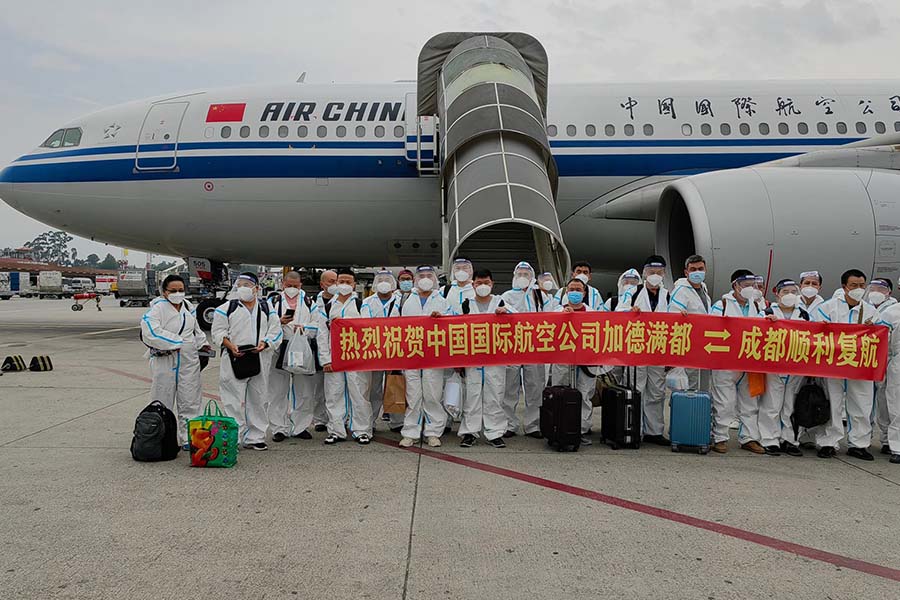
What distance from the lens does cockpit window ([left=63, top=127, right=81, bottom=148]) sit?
1403cm

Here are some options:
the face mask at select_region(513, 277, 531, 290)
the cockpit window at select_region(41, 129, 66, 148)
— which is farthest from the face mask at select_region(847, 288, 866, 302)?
the cockpit window at select_region(41, 129, 66, 148)

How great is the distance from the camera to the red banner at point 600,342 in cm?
656

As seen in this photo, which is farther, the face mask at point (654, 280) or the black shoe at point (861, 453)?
the face mask at point (654, 280)

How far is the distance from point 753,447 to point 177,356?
5587 mm

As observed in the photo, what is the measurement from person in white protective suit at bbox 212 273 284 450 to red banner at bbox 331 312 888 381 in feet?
2.20

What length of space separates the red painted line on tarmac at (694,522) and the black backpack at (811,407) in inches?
100

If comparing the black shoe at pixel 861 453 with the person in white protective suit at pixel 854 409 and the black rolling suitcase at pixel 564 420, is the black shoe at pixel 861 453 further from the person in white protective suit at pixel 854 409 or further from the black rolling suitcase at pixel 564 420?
the black rolling suitcase at pixel 564 420

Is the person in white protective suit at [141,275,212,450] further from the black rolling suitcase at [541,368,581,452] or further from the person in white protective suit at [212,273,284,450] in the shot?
the black rolling suitcase at [541,368,581,452]

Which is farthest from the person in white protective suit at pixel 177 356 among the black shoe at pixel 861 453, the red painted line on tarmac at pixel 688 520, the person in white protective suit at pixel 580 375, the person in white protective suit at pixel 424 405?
the black shoe at pixel 861 453

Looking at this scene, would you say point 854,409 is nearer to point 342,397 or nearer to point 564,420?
point 564,420

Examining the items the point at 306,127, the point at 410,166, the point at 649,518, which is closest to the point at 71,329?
the point at 306,127

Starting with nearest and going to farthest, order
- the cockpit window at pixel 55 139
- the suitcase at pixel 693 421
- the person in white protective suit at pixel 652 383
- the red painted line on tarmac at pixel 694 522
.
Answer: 1. the red painted line on tarmac at pixel 694 522
2. the suitcase at pixel 693 421
3. the person in white protective suit at pixel 652 383
4. the cockpit window at pixel 55 139

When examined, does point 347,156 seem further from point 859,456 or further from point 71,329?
point 71,329

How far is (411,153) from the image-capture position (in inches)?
511
